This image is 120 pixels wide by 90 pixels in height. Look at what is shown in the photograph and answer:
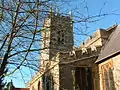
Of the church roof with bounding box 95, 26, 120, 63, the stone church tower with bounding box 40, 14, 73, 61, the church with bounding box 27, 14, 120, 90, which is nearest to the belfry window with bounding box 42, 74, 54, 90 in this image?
the church with bounding box 27, 14, 120, 90

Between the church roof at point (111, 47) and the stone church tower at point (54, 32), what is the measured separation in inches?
Result: 397

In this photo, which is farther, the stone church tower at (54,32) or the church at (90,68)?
the church at (90,68)

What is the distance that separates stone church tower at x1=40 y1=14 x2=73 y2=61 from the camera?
8.48 metres

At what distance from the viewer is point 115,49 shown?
771 inches

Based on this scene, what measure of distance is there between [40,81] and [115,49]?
28.4 ft

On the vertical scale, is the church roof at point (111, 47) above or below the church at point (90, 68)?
above

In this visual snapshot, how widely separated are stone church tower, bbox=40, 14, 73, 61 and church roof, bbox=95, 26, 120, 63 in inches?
397

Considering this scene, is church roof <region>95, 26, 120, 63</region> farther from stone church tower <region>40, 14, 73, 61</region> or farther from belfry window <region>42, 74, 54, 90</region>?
stone church tower <region>40, 14, 73, 61</region>

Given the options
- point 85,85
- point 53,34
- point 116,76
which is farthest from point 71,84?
point 53,34

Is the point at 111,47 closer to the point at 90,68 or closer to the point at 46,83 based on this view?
the point at 90,68

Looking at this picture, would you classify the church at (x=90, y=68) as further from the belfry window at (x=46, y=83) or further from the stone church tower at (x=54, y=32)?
the stone church tower at (x=54, y=32)

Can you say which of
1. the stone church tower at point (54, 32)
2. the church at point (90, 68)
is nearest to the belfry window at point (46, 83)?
the church at point (90, 68)

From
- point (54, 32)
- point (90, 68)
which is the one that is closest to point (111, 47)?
Result: point (90, 68)

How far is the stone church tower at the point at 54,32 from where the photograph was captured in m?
8.48
